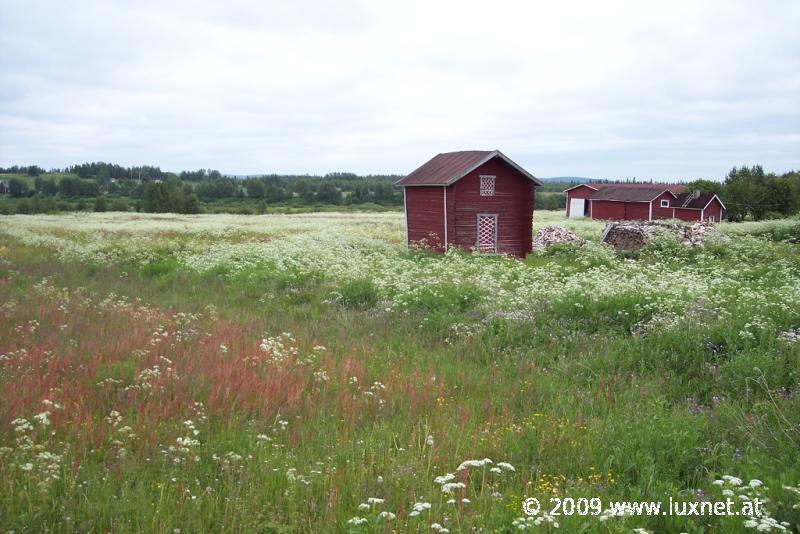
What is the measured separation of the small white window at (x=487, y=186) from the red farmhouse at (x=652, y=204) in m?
37.2

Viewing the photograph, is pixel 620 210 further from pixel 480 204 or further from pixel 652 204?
pixel 480 204

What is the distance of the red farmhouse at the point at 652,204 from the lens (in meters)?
58.6

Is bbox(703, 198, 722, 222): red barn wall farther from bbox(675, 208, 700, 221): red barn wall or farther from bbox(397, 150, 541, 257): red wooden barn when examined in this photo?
bbox(397, 150, 541, 257): red wooden barn

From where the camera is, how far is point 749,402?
7375mm

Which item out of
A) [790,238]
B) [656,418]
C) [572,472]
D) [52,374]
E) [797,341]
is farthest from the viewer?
[790,238]

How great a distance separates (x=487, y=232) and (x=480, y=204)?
142 cm

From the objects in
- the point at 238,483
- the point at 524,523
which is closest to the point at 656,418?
the point at 524,523

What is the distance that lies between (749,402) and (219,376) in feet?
23.0

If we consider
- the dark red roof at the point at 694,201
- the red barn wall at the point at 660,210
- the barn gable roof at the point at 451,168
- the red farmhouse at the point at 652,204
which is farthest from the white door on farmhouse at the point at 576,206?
the barn gable roof at the point at 451,168

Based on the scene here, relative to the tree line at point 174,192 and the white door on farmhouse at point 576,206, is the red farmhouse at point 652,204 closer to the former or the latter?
the white door on farmhouse at point 576,206

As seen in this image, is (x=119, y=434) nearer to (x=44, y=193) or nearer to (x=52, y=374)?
(x=52, y=374)

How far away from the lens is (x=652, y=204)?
58375mm

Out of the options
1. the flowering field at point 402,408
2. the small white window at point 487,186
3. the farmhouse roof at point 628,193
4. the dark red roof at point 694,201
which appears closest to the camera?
the flowering field at point 402,408

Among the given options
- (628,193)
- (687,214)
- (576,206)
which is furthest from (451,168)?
(576,206)
